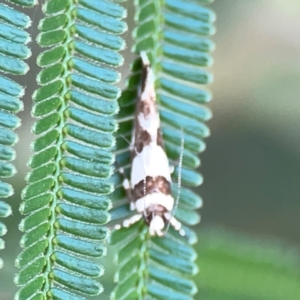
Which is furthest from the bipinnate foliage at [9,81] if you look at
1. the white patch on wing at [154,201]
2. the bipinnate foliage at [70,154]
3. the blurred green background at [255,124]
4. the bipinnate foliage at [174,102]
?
the blurred green background at [255,124]

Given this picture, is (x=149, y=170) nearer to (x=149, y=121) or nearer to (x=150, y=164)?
(x=150, y=164)

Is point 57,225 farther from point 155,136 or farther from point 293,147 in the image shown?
point 293,147

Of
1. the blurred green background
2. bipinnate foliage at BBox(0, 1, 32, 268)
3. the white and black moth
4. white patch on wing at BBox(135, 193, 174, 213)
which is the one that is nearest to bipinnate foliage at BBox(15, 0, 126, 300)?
bipinnate foliage at BBox(0, 1, 32, 268)

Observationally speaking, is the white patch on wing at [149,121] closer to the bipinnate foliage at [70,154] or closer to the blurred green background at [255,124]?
the bipinnate foliage at [70,154]

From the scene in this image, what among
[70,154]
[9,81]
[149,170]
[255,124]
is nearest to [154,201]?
[149,170]

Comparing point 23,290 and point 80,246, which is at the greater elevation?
point 80,246

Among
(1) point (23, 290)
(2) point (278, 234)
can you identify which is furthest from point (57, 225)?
(2) point (278, 234)

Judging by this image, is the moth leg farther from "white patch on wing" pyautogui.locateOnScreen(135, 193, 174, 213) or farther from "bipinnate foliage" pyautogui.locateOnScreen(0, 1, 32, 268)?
"bipinnate foliage" pyautogui.locateOnScreen(0, 1, 32, 268)
